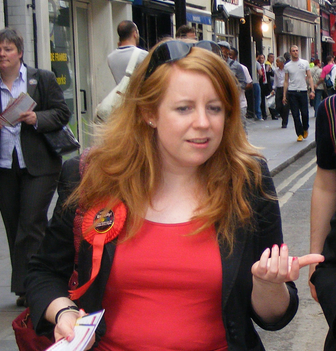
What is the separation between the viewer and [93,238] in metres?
2.12

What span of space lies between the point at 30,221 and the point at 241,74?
6.19 meters

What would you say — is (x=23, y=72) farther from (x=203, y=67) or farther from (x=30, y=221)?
(x=203, y=67)

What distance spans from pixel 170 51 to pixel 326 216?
3.02 feet

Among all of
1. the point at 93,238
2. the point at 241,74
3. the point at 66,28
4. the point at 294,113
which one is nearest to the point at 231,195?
the point at 93,238

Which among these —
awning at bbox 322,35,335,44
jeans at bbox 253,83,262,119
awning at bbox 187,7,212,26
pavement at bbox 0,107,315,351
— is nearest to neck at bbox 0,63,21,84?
pavement at bbox 0,107,315,351

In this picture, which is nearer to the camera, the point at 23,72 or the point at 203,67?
the point at 203,67

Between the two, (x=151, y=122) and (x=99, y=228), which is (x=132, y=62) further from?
(x=99, y=228)

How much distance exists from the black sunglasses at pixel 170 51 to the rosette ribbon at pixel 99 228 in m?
0.46

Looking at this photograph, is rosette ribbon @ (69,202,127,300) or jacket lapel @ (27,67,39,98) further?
jacket lapel @ (27,67,39,98)

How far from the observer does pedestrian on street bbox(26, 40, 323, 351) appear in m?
2.07

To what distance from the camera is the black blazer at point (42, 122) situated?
15.6 feet

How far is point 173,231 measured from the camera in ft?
7.02

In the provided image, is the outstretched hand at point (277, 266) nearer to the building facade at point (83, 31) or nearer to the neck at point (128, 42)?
the building facade at point (83, 31)

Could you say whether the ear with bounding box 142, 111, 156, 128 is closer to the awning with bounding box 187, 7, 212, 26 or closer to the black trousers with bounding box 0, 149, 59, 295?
the black trousers with bounding box 0, 149, 59, 295
